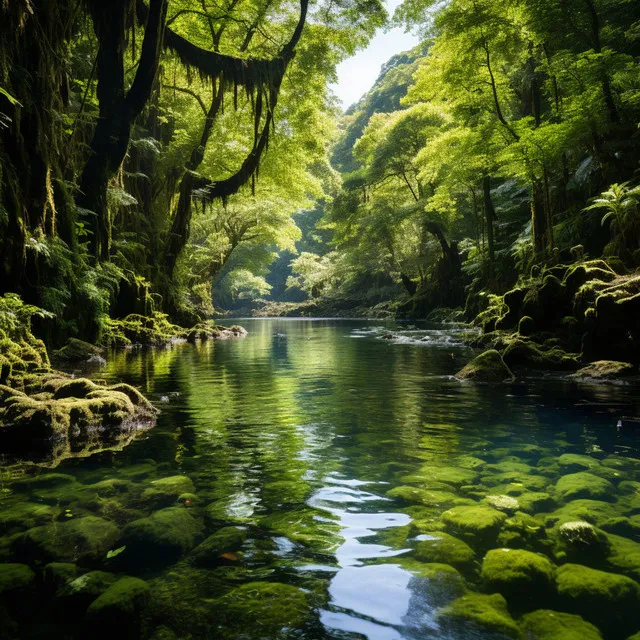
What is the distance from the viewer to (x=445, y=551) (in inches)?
120

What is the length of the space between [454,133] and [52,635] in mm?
24368

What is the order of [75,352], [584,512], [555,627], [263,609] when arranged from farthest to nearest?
[75,352], [584,512], [263,609], [555,627]

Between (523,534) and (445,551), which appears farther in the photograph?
(523,534)

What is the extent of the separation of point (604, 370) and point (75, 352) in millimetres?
10766

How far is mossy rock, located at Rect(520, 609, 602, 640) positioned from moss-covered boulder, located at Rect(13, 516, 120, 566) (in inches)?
90.6

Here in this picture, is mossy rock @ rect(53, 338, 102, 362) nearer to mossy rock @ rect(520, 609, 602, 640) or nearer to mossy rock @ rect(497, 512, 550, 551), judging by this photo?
mossy rock @ rect(497, 512, 550, 551)

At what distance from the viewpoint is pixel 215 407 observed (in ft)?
23.8

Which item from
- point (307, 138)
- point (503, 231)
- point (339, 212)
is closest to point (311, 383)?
point (307, 138)

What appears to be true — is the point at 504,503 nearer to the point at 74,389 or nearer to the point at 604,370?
the point at 74,389

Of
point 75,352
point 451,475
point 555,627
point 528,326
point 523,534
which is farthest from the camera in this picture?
point 528,326

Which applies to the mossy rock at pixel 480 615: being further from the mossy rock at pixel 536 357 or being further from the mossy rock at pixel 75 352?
the mossy rock at pixel 75 352

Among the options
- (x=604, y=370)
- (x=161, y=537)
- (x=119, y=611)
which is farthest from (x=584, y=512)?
(x=604, y=370)

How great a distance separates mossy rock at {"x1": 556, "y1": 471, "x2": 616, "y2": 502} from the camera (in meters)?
3.85

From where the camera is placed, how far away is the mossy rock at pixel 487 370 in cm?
955
